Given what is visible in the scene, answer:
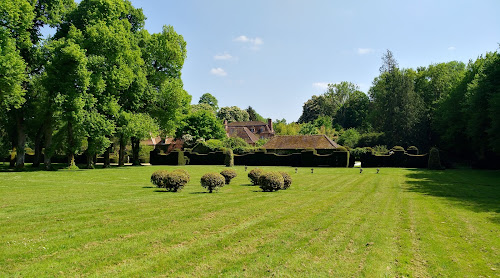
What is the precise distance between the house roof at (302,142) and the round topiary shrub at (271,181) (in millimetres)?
34996

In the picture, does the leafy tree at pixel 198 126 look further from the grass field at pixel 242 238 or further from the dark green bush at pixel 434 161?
the grass field at pixel 242 238

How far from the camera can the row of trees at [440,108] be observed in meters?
31.9

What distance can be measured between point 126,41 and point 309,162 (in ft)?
87.9

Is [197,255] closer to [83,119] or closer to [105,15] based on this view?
[83,119]

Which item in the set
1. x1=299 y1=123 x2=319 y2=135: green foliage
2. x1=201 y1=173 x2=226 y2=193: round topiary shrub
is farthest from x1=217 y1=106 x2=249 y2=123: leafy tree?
x1=201 y1=173 x2=226 y2=193: round topiary shrub

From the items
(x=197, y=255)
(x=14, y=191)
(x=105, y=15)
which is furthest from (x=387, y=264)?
(x=105, y=15)

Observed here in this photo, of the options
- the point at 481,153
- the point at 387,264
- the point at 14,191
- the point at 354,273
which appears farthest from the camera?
the point at 481,153

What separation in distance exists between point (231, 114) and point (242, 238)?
100001 mm

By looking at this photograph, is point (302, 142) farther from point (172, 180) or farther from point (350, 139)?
point (172, 180)

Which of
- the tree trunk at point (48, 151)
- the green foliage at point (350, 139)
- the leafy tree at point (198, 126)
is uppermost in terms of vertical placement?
the leafy tree at point (198, 126)

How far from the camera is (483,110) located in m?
32.1

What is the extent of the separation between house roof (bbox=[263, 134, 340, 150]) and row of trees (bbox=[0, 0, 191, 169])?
21391 mm

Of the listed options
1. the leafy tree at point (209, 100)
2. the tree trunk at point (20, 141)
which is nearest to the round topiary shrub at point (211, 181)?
the tree trunk at point (20, 141)

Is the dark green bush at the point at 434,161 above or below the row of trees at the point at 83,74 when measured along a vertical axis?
below
